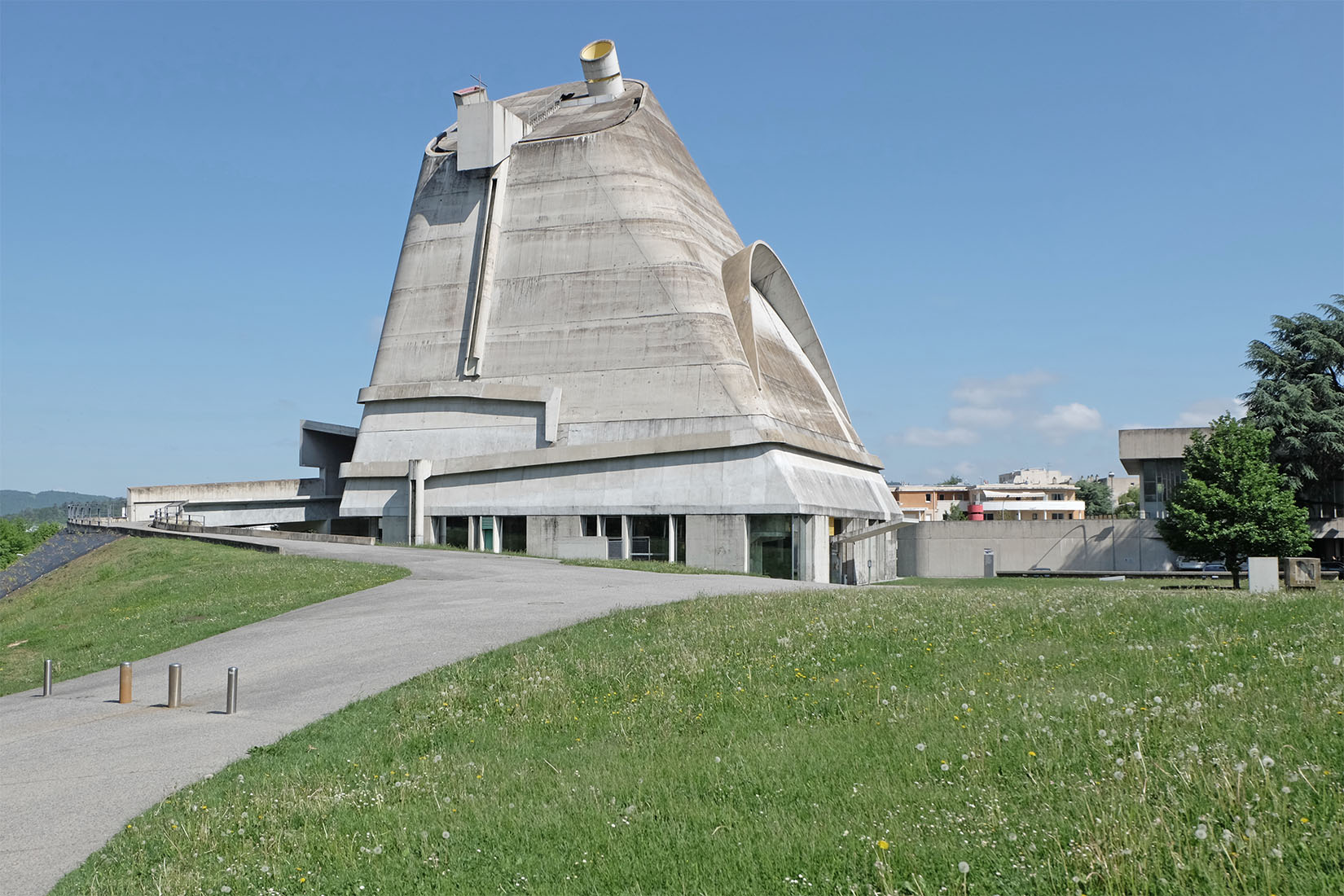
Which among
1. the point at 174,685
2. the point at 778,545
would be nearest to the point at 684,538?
the point at 778,545

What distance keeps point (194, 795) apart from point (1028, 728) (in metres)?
7.60

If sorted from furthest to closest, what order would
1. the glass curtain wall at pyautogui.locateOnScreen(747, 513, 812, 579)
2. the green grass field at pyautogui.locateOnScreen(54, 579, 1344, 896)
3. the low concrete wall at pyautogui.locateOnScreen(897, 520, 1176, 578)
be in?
the low concrete wall at pyautogui.locateOnScreen(897, 520, 1176, 578) → the glass curtain wall at pyautogui.locateOnScreen(747, 513, 812, 579) → the green grass field at pyautogui.locateOnScreen(54, 579, 1344, 896)

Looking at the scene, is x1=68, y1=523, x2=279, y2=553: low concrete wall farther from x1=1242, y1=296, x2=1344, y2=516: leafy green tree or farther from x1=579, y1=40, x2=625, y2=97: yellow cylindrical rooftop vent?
x1=1242, y1=296, x2=1344, y2=516: leafy green tree

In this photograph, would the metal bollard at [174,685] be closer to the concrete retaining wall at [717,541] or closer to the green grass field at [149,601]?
the green grass field at [149,601]

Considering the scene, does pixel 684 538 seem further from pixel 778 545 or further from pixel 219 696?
pixel 219 696

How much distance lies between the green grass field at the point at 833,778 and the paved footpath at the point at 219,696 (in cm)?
68

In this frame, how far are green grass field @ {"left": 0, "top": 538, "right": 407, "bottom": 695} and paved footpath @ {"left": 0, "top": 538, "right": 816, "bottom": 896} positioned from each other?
4.22 ft

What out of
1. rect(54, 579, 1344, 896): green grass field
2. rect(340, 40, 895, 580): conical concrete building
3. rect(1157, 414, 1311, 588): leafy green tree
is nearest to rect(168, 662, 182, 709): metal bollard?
rect(54, 579, 1344, 896): green grass field

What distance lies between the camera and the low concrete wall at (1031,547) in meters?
50.0

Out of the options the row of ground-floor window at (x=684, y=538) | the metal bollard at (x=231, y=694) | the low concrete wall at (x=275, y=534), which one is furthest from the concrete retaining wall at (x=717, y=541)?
the metal bollard at (x=231, y=694)

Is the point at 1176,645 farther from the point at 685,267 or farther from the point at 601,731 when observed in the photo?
the point at 685,267

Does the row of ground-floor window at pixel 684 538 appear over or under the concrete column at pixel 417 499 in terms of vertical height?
under

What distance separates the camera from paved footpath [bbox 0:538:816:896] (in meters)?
9.53

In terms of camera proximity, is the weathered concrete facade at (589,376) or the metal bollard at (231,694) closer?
the metal bollard at (231,694)
